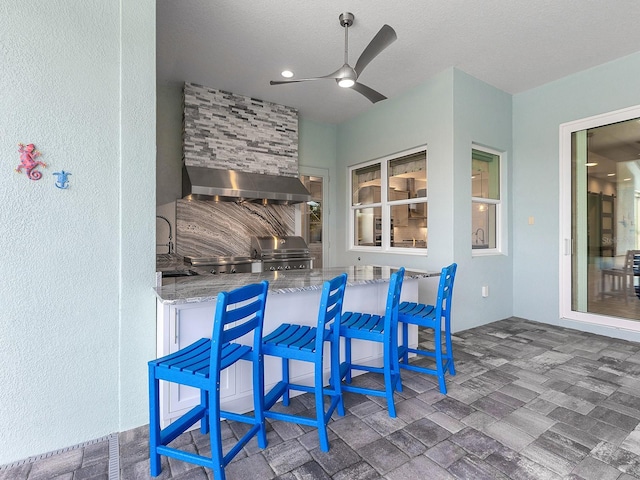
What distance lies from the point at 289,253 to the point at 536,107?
3.78 metres

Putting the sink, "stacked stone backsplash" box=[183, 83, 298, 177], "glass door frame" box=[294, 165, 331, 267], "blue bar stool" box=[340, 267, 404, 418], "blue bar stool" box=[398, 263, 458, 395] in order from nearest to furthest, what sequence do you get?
"blue bar stool" box=[340, 267, 404, 418], "blue bar stool" box=[398, 263, 458, 395], the sink, "stacked stone backsplash" box=[183, 83, 298, 177], "glass door frame" box=[294, 165, 331, 267]

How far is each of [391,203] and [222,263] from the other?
8.35 feet

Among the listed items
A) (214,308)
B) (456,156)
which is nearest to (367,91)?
(456,156)

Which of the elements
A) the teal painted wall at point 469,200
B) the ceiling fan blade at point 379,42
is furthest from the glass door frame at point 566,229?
the ceiling fan blade at point 379,42

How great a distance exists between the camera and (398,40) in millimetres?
3143

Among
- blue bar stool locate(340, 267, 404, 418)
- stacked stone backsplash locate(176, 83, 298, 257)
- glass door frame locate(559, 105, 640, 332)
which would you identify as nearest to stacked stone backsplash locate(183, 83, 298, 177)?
stacked stone backsplash locate(176, 83, 298, 257)

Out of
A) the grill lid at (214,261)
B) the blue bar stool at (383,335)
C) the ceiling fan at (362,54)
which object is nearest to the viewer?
the blue bar stool at (383,335)

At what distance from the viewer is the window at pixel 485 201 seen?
4164mm

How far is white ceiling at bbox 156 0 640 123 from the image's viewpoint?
2682 millimetres

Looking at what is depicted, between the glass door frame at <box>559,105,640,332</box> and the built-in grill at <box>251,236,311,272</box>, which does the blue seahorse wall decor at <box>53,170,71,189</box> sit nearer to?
the built-in grill at <box>251,236,311,272</box>

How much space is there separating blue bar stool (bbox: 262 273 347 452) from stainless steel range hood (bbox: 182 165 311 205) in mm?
2364

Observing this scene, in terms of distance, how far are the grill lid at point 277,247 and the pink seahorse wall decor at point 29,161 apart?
284cm

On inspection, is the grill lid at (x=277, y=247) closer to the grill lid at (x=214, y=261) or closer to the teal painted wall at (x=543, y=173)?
the grill lid at (x=214, y=261)

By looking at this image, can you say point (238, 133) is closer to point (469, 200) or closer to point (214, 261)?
point (214, 261)
